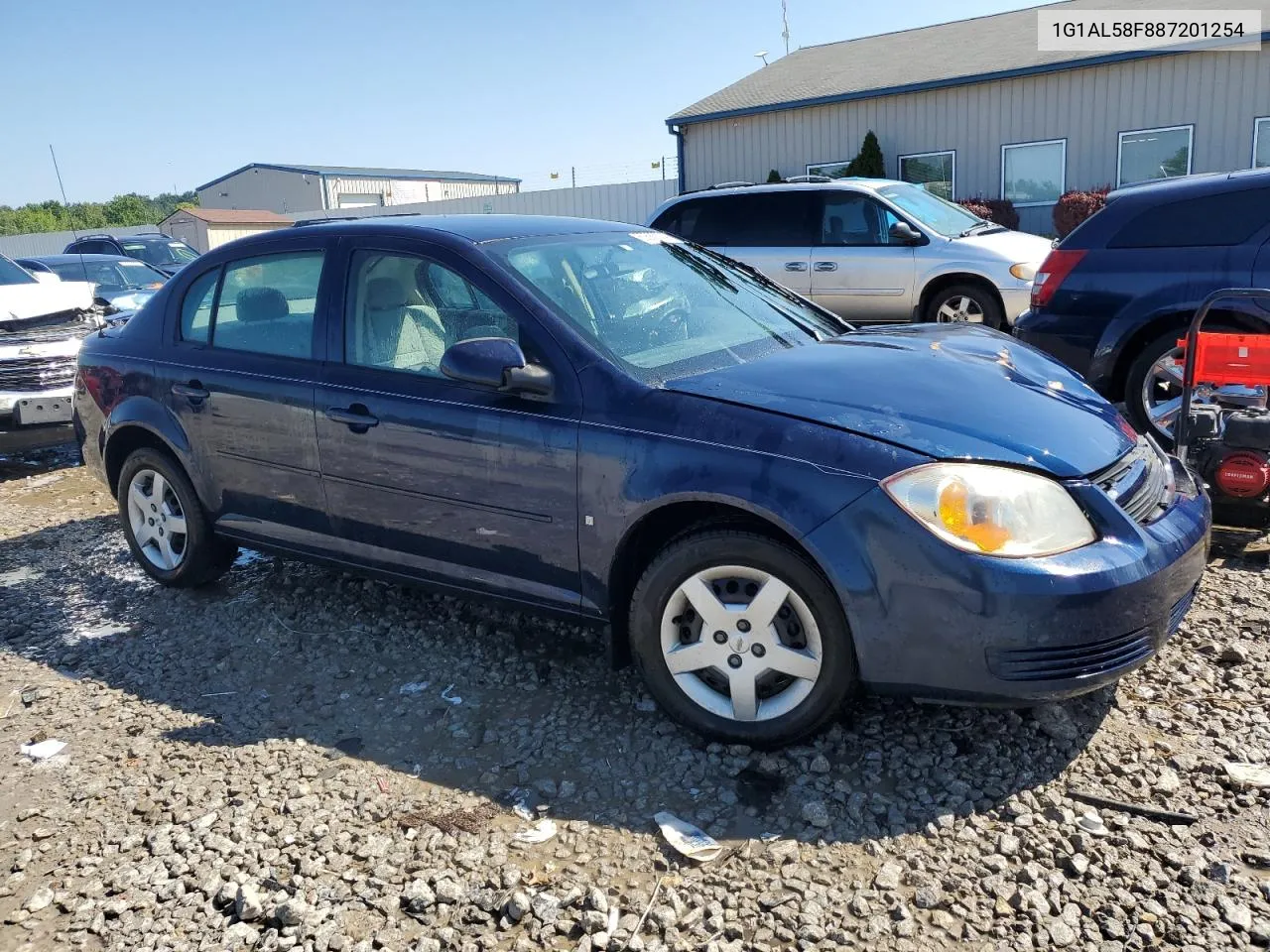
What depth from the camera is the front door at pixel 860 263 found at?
34.0ft

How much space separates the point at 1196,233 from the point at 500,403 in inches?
187

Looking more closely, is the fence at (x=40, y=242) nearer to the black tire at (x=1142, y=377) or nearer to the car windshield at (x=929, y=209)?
the car windshield at (x=929, y=209)

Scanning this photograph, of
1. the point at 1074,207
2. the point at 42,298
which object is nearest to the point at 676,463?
the point at 42,298

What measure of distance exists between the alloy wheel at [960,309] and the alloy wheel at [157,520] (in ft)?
25.7

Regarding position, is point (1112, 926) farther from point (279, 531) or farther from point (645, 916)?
point (279, 531)

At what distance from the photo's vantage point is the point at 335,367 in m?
3.96

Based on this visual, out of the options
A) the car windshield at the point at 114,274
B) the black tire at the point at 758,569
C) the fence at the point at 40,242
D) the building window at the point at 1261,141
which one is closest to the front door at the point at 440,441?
the black tire at the point at 758,569

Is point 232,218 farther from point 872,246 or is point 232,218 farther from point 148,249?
point 872,246

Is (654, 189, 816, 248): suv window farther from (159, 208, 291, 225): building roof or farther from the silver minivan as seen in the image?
(159, 208, 291, 225): building roof

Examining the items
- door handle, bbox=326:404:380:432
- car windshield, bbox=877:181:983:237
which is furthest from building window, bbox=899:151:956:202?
door handle, bbox=326:404:380:432

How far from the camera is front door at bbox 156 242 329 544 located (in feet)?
13.3

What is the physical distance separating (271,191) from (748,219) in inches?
1949

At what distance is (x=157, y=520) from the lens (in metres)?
4.84

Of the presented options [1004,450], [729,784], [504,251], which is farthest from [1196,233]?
[729,784]
